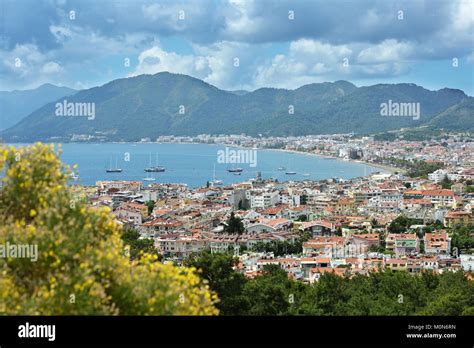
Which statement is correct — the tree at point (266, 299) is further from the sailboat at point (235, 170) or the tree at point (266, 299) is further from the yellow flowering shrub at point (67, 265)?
the sailboat at point (235, 170)

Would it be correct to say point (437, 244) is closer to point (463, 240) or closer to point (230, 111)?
point (463, 240)

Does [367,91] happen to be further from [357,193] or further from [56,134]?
[56,134]

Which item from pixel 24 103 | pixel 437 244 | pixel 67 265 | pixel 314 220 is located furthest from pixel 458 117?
pixel 67 265

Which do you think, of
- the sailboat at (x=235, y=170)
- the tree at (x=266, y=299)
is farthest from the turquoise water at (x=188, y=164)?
the tree at (x=266, y=299)

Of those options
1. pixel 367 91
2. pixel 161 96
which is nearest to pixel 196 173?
pixel 161 96

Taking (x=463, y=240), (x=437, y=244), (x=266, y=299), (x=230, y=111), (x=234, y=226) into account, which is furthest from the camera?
(x=230, y=111)

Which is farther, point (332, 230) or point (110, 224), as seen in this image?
point (332, 230)

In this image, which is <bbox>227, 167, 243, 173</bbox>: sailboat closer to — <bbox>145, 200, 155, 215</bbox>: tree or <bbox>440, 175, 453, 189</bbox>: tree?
<bbox>440, 175, 453, 189</bbox>: tree
